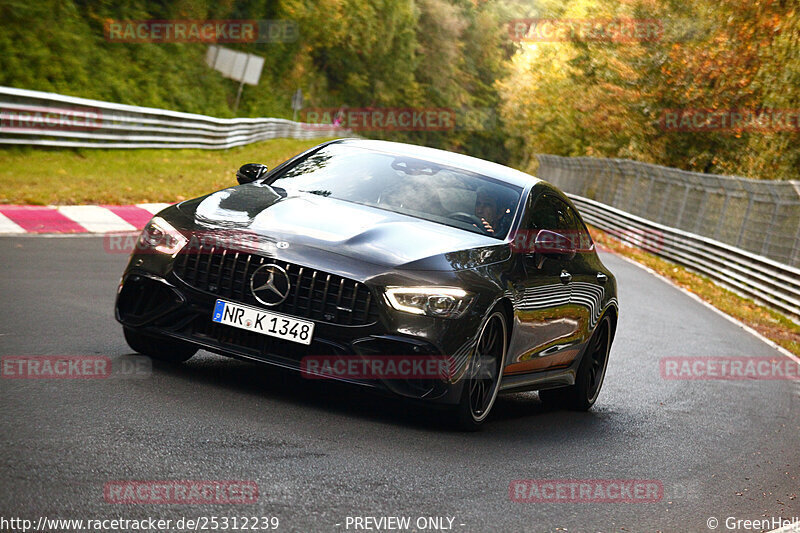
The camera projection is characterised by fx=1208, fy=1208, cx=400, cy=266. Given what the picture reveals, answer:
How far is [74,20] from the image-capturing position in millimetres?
36594

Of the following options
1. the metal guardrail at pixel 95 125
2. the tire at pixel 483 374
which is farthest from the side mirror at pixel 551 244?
the metal guardrail at pixel 95 125

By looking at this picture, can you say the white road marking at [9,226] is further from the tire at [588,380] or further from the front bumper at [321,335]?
the front bumper at [321,335]

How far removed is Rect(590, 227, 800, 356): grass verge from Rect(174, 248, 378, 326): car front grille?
1115 cm

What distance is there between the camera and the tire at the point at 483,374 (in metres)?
6.62

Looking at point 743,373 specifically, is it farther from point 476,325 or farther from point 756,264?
point 756,264

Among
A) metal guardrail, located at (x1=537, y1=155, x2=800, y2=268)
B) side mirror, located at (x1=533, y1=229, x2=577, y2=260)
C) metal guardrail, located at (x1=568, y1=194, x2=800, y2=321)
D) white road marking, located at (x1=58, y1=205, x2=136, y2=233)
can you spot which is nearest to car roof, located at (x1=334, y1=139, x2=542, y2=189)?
side mirror, located at (x1=533, y1=229, x2=577, y2=260)

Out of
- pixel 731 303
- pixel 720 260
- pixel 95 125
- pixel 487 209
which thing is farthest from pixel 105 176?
pixel 487 209

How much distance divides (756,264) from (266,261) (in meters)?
18.9

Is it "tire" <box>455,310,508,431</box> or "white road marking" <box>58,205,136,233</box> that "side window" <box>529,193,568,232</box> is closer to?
"tire" <box>455,310,508,431</box>

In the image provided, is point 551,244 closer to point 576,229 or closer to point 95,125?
point 576,229

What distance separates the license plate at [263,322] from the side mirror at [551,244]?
74.9 inches

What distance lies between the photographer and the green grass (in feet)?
56.7

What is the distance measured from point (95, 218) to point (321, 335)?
9.92 metres

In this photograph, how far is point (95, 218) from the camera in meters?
15.5
